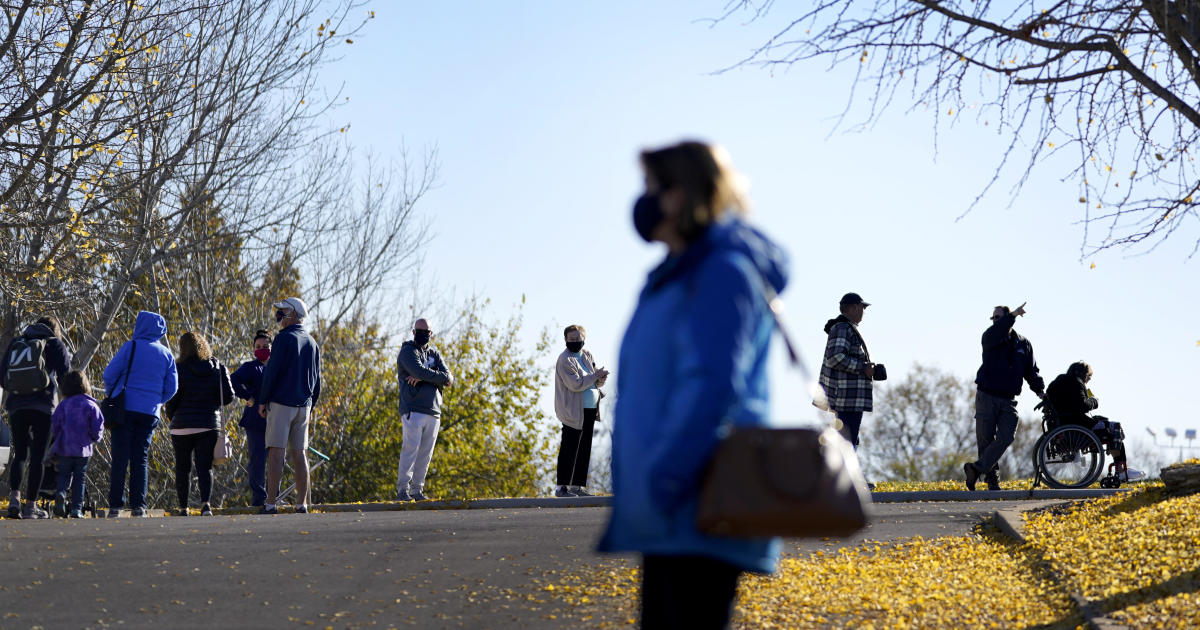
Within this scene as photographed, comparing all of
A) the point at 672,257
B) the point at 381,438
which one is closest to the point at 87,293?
the point at 381,438

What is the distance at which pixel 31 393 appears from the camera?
12266 mm

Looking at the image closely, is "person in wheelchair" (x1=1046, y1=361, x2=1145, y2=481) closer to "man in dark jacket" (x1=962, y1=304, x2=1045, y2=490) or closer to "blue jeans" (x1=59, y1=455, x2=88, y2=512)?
"man in dark jacket" (x1=962, y1=304, x2=1045, y2=490)

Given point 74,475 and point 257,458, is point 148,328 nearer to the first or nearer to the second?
point 74,475

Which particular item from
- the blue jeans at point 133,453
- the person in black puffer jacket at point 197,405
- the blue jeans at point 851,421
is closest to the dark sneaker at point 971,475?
the blue jeans at point 851,421

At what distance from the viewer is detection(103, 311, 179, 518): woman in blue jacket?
12.2 meters

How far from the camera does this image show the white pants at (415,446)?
46.2 ft

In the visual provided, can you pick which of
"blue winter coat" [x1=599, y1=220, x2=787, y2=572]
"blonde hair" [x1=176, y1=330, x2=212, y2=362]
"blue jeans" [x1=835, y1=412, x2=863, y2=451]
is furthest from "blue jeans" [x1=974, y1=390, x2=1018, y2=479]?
"blue winter coat" [x1=599, y1=220, x2=787, y2=572]

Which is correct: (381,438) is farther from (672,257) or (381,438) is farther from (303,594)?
(672,257)

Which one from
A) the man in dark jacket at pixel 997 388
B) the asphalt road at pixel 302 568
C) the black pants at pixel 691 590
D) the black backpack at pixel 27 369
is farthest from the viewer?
the man in dark jacket at pixel 997 388

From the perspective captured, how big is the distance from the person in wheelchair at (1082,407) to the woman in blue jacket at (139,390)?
9.78 m

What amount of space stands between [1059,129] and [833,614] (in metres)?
4.05

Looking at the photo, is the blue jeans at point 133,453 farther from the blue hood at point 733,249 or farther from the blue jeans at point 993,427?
the blue hood at point 733,249

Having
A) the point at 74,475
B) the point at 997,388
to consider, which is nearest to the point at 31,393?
the point at 74,475

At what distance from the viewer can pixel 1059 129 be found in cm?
907
